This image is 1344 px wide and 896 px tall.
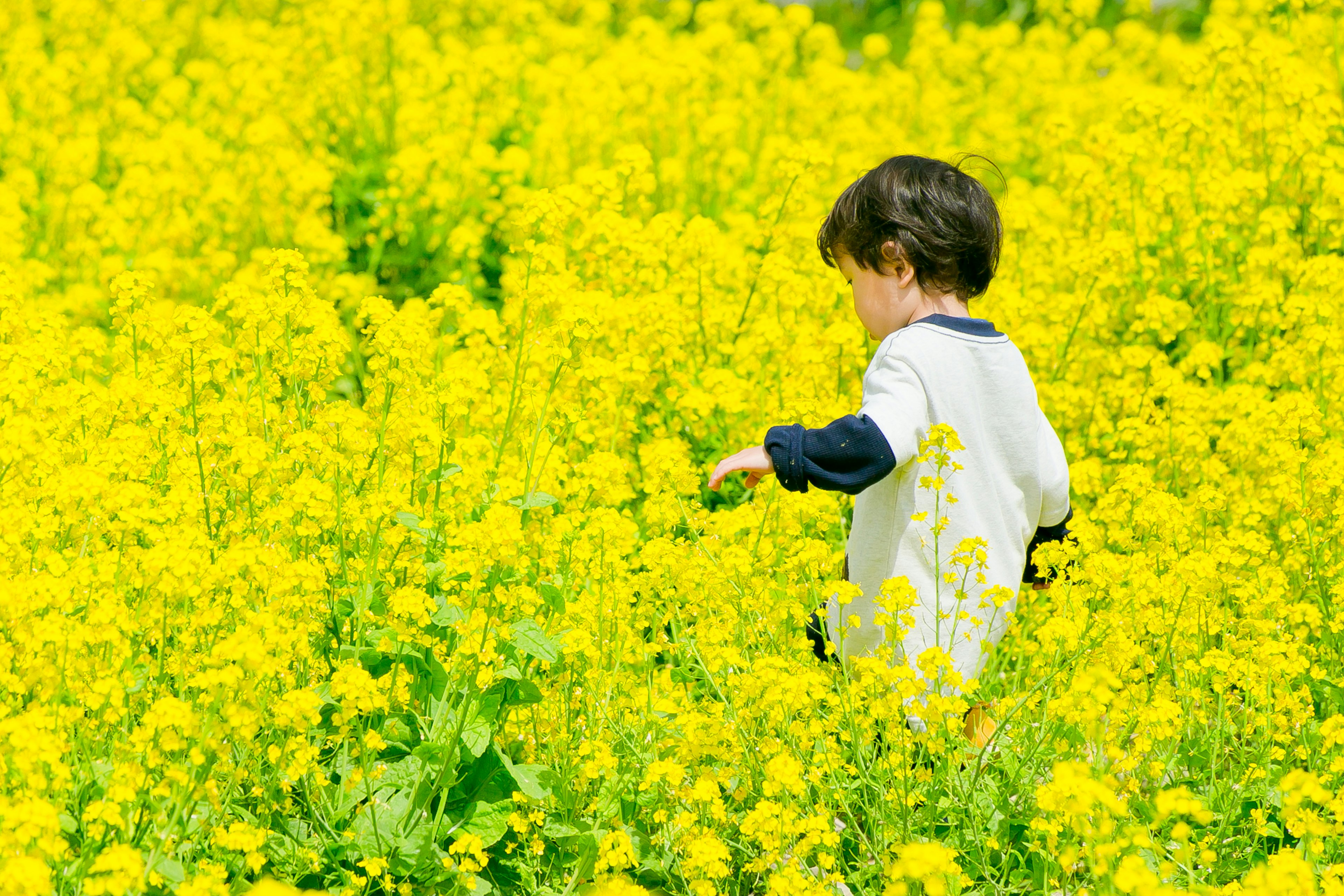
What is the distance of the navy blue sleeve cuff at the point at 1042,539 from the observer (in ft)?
10.7

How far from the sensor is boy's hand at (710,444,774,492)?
2773mm

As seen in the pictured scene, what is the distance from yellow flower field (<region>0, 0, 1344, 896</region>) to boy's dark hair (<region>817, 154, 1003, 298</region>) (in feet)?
1.65

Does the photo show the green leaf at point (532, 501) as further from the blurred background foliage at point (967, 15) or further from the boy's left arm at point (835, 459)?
the blurred background foliage at point (967, 15)

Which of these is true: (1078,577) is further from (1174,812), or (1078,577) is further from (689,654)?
(689,654)

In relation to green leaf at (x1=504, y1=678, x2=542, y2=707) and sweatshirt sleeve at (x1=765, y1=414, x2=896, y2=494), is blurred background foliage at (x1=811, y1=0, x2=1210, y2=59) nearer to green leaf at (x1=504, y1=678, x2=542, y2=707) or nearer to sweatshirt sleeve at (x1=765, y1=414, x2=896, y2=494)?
sweatshirt sleeve at (x1=765, y1=414, x2=896, y2=494)

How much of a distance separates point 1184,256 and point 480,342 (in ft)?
8.57

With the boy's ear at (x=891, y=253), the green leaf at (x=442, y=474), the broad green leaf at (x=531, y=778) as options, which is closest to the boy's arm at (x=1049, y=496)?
the boy's ear at (x=891, y=253)

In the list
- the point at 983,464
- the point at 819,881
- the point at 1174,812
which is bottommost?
the point at 819,881

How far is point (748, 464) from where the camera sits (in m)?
2.81

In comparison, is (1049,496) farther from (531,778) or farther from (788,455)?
(531,778)

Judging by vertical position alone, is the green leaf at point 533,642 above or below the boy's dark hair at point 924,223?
below

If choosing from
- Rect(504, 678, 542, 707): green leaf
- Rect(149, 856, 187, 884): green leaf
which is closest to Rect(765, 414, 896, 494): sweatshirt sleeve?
Rect(504, 678, 542, 707): green leaf

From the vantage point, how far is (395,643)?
9.05ft

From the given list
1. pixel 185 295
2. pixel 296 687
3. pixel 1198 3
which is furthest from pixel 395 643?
pixel 1198 3
